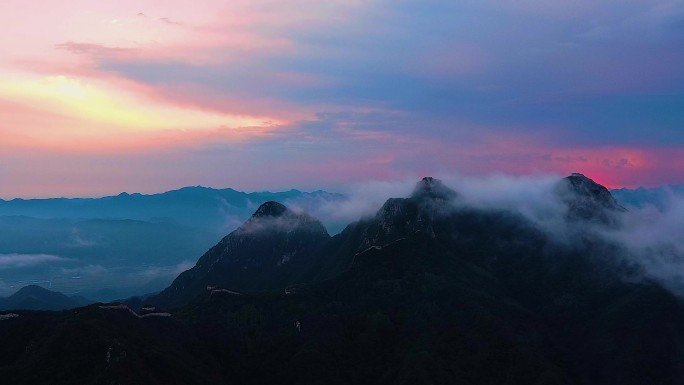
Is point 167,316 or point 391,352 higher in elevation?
point 167,316

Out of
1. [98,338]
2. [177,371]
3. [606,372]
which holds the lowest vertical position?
[606,372]

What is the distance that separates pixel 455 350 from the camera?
19462 centimetres

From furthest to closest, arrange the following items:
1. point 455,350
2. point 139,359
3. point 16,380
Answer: point 455,350 → point 139,359 → point 16,380

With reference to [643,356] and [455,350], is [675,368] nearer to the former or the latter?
[643,356]

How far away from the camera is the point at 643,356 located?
190875 millimetres

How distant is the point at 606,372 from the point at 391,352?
215 ft

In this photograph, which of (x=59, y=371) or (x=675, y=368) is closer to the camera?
(x=59, y=371)

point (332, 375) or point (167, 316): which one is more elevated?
point (167, 316)

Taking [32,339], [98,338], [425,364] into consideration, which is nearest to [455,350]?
[425,364]

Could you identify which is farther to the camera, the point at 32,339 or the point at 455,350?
the point at 455,350

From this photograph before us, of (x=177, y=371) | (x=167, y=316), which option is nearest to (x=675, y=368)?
(x=177, y=371)

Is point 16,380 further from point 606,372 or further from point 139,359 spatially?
point 606,372

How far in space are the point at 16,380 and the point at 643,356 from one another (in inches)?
6853

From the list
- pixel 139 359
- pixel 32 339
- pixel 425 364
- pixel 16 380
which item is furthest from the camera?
pixel 425 364
